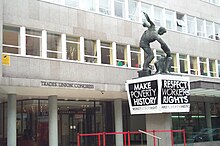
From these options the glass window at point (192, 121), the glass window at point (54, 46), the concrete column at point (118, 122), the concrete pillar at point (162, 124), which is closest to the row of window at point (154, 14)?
the glass window at point (54, 46)

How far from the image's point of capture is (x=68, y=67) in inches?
902

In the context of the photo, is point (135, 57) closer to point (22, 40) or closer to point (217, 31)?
point (22, 40)

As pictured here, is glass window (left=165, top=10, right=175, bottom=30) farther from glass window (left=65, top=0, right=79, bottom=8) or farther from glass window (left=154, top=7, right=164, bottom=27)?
glass window (left=65, top=0, right=79, bottom=8)

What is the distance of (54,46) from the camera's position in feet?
75.2

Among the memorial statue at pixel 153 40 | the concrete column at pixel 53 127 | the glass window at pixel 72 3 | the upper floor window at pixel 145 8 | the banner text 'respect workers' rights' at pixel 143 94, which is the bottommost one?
the concrete column at pixel 53 127

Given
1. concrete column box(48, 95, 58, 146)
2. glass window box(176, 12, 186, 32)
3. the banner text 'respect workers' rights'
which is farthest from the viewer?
glass window box(176, 12, 186, 32)

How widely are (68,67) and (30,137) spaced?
680cm

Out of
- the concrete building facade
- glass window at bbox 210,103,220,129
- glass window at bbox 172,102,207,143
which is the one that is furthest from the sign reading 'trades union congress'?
glass window at bbox 210,103,220,129

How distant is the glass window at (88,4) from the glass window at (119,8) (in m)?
2.01

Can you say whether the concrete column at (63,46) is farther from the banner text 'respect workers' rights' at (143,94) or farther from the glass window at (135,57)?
the banner text 'respect workers' rights' at (143,94)

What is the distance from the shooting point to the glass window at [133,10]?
2741 cm

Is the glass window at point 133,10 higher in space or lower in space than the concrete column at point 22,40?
higher

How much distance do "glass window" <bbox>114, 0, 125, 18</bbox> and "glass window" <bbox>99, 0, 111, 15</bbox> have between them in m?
0.68

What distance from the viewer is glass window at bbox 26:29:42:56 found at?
21.7m
